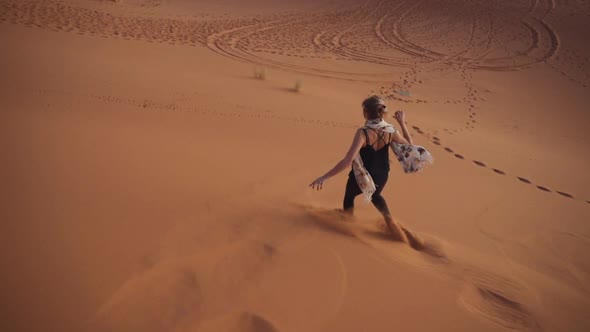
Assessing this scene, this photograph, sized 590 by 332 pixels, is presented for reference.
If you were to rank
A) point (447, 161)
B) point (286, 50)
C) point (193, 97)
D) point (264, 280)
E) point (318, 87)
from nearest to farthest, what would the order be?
point (264, 280)
point (447, 161)
point (193, 97)
point (318, 87)
point (286, 50)

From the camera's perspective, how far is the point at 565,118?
8.59 m

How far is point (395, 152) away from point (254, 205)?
1.32 meters

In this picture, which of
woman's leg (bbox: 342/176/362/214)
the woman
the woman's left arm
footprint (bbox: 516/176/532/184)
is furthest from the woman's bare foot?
footprint (bbox: 516/176/532/184)

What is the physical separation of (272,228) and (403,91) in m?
6.94

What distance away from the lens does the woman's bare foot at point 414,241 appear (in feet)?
9.49

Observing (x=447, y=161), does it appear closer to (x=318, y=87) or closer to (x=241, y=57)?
(x=318, y=87)

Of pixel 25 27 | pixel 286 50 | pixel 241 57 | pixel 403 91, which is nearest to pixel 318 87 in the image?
pixel 403 91

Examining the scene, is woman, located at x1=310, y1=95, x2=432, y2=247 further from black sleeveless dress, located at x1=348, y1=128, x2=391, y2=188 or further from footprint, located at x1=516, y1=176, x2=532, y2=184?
footprint, located at x1=516, y1=176, x2=532, y2=184

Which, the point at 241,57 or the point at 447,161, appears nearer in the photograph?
the point at 447,161

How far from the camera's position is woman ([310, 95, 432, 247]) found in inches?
97.7

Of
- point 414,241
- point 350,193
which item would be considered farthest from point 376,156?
point 414,241

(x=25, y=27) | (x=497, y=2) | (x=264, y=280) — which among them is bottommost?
(x=264, y=280)

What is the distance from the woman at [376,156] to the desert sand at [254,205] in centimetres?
35

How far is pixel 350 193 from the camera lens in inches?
117
